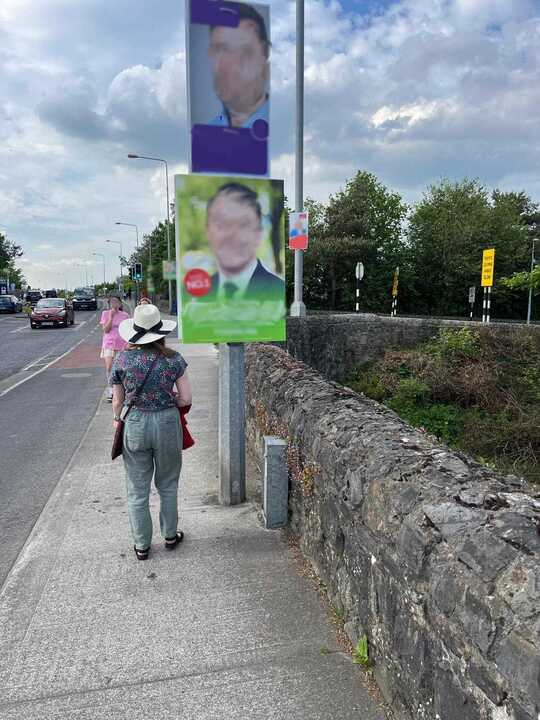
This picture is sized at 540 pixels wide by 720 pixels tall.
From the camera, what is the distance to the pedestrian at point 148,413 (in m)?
3.72

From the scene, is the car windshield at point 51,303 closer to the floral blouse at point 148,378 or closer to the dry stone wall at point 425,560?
the floral blouse at point 148,378

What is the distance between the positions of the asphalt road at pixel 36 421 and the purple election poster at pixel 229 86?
3174mm

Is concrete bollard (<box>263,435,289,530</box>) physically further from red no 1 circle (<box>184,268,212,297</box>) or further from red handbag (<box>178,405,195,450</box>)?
red no 1 circle (<box>184,268,212,297</box>)

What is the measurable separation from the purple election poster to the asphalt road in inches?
125

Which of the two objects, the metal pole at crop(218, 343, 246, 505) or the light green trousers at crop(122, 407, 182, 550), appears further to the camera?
the metal pole at crop(218, 343, 246, 505)

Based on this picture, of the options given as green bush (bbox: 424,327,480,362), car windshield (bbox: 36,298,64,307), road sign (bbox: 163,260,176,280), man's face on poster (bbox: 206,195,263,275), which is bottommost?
green bush (bbox: 424,327,480,362)

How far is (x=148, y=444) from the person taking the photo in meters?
3.75

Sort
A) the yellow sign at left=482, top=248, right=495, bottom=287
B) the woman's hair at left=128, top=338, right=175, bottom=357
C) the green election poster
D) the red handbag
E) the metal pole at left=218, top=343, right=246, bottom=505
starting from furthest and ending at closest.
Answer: the yellow sign at left=482, top=248, right=495, bottom=287 < the metal pole at left=218, top=343, right=246, bottom=505 < the green election poster < the red handbag < the woman's hair at left=128, top=338, right=175, bottom=357

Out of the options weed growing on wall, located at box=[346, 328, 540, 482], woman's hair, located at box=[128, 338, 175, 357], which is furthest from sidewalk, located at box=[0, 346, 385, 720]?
weed growing on wall, located at box=[346, 328, 540, 482]

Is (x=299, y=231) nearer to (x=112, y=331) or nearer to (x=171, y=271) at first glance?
(x=112, y=331)

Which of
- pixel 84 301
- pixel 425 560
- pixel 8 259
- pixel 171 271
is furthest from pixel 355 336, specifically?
pixel 8 259

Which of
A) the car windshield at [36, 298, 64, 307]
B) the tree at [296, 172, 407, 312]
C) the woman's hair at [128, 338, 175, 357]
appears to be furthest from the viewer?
the tree at [296, 172, 407, 312]

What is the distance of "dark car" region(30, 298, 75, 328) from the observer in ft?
91.4

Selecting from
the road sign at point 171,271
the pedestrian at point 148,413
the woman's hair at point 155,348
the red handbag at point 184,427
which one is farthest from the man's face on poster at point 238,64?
the red handbag at point 184,427
